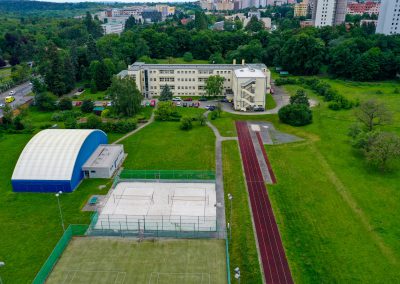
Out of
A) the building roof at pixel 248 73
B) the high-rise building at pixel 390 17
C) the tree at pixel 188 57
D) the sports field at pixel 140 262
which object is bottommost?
the sports field at pixel 140 262

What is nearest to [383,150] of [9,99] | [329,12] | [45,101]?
[45,101]

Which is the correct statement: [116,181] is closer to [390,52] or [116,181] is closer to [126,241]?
[126,241]

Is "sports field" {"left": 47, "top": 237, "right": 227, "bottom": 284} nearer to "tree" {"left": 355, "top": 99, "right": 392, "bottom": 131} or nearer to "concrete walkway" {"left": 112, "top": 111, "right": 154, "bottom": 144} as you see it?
"concrete walkway" {"left": 112, "top": 111, "right": 154, "bottom": 144}

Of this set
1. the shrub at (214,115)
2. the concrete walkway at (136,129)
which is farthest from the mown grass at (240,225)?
the concrete walkway at (136,129)

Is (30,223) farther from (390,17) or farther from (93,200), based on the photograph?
(390,17)

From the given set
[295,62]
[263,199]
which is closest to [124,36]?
[295,62]

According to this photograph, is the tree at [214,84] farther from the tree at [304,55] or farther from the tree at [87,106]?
the tree at [304,55]

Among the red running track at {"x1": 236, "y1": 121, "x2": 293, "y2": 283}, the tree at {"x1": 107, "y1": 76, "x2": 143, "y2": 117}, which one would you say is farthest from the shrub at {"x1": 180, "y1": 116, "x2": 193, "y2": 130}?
the red running track at {"x1": 236, "y1": 121, "x2": 293, "y2": 283}
